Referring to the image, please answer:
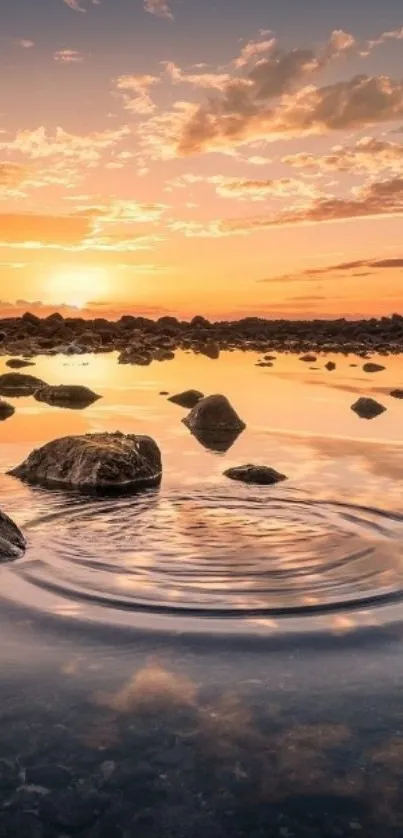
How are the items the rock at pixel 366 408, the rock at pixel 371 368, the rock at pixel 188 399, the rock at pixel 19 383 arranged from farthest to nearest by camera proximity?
the rock at pixel 371 368 < the rock at pixel 19 383 < the rock at pixel 188 399 < the rock at pixel 366 408

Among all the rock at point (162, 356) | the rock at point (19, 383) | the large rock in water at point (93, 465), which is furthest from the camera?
the rock at point (162, 356)

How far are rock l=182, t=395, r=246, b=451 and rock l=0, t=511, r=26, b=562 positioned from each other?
297 inches

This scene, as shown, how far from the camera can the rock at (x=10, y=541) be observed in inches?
273

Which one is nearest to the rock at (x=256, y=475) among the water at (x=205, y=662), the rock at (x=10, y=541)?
the water at (x=205, y=662)

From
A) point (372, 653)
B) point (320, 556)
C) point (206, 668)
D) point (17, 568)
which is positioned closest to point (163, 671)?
point (206, 668)

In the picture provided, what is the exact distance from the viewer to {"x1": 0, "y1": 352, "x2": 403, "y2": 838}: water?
11.9ft

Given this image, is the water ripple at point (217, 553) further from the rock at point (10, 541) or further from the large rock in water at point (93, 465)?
the large rock in water at point (93, 465)

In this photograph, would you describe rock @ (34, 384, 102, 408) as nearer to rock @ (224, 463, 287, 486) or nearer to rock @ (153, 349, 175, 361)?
rock @ (224, 463, 287, 486)

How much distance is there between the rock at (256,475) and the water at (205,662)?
219 millimetres

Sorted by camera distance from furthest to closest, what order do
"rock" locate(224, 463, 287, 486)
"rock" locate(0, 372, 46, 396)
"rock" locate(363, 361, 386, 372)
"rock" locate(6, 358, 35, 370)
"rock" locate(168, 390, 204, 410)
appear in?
"rock" locate(6, 358, 35, 370) → "rock" locate(363, 361, 386, 372) → "rock" locate(0, 372, 46, 396) → "rock" locate(168, 390, 204, 410) → "rock" locate(224, 463, 287, 486)

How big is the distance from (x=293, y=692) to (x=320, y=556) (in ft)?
8.81

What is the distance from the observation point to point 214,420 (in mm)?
15438

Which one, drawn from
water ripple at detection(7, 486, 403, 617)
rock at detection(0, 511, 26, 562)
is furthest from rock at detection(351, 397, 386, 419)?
rock at detection(0, 511, 26, 562)

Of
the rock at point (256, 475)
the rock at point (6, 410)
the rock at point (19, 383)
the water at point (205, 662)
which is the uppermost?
the rock at point (19, 383)
